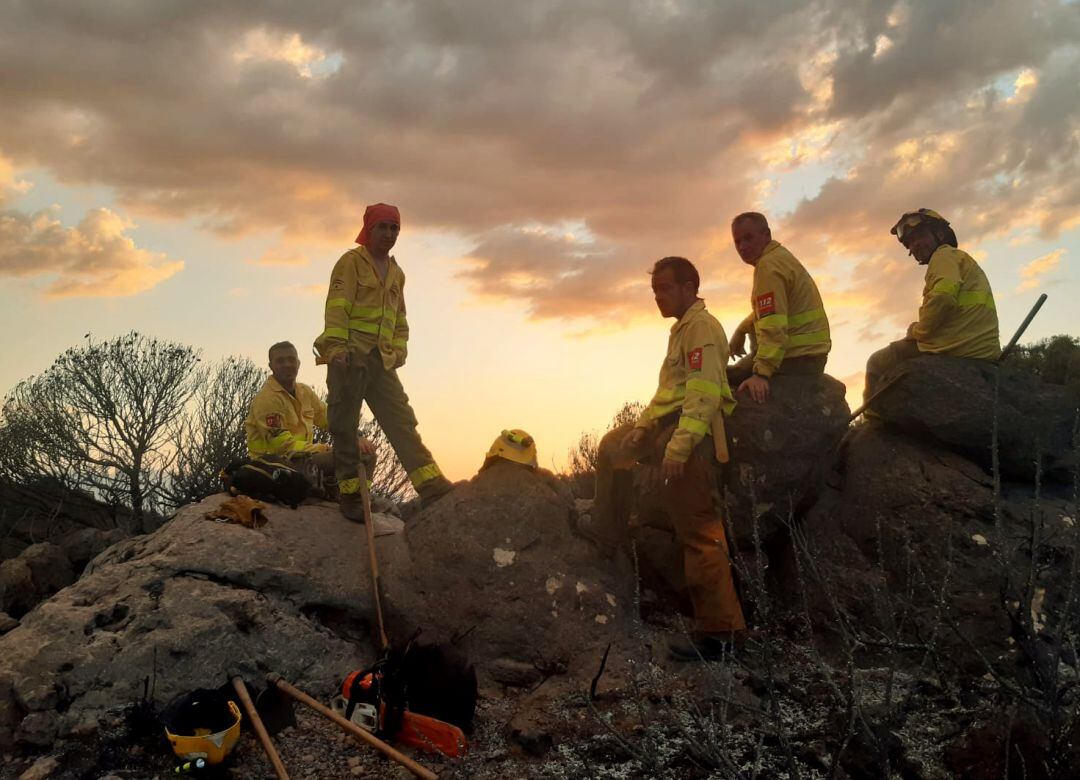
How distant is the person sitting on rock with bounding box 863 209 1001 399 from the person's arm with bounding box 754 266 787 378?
122cm

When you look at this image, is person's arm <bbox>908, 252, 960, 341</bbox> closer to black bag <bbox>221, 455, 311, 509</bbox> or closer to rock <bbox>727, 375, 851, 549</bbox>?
rock <bbox>727, 375, 851, 549</bbox>

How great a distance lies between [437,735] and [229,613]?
72.0 inches

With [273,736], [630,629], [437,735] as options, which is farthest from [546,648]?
[273,736]

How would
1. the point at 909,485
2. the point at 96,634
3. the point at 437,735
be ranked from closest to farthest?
the point at 437,735
the point at 96,634
the point at 909,485

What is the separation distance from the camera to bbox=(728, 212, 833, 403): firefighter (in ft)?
18.6

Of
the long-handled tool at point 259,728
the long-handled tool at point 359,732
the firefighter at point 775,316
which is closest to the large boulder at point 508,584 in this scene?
the long-handled tool at point 359,732

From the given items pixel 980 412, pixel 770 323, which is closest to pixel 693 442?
pixel 770 323

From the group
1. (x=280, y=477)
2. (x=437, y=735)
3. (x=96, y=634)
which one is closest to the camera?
(x=437, y=735)

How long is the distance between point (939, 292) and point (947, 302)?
0.38 ft

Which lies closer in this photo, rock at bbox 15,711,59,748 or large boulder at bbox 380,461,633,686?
rock at bbox 15,711,59,748

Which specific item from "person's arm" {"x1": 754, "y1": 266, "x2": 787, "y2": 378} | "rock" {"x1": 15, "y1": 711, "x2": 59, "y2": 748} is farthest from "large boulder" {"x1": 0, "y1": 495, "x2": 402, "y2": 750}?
"person's arm" {"x1": 754, "y1": 266, "x2": 787, "y2": 378}

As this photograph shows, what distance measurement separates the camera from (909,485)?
5.69 metres

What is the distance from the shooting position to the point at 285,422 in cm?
782

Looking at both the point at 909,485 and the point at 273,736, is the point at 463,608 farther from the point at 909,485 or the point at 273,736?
the point at 909,485
